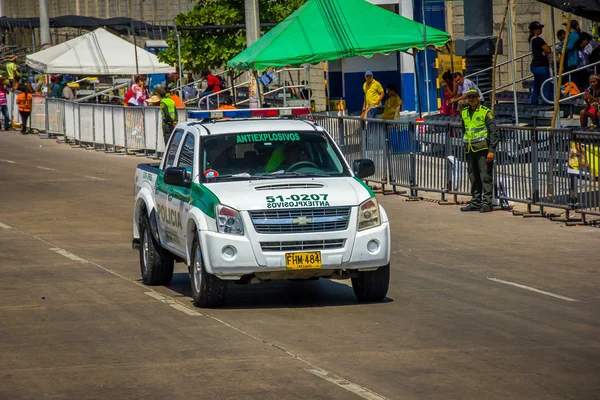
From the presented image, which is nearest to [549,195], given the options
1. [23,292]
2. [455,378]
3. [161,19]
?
[23,292]

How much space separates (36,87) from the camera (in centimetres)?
5359

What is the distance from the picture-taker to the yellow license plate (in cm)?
1085

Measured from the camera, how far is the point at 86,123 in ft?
120

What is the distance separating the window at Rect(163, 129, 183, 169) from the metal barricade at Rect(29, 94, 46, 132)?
2989cm

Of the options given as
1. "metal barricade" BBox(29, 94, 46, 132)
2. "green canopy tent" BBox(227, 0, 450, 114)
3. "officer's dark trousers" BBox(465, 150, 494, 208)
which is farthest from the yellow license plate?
"metal barricade" BBox(29, 94, 46, 132)

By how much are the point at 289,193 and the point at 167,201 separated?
6.40 feet

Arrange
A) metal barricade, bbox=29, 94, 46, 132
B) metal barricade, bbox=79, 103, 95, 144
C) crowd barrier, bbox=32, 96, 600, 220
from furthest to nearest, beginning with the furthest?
metal barricade, bbox=29, 94, 46, 132
metal barricade, bbox=79, 103, 95, 144
crowd barrier, bbox=32, 96, 600, 220

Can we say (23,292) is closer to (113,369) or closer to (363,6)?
(113,369)

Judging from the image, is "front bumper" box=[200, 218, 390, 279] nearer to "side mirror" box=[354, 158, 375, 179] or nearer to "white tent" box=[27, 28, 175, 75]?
"side mirror" box=[354, 158, 375, 179]

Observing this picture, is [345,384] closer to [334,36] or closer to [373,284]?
[373,284]

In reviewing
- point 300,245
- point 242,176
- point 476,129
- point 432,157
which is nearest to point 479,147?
point 476,129

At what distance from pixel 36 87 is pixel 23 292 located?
139ft

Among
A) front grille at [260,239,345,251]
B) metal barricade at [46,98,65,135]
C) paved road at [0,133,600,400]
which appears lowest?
paved road at [0,133,600,400]

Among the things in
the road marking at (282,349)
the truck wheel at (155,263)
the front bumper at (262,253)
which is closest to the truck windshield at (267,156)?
the front bumper at (262,253)
